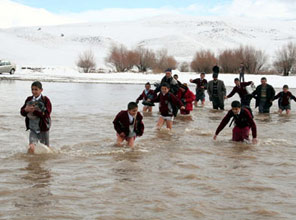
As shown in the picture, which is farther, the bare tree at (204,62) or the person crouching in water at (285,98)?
the bare tree at (204,62)

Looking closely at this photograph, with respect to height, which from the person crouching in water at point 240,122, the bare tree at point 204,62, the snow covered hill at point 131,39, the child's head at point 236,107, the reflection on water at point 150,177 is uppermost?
the snow covered hill at point 131,39

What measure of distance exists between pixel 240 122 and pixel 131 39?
139389mm

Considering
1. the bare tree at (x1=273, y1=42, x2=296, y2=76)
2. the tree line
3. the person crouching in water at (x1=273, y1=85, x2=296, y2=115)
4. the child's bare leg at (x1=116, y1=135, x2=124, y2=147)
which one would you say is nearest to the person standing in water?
the person crouching in water at (x1=273, y1=85, x2=296, y2=115)

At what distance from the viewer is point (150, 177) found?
278 inches

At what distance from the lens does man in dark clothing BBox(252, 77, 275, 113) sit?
55.1 feet

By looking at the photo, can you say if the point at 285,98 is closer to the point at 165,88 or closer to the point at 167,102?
the point at 167,102

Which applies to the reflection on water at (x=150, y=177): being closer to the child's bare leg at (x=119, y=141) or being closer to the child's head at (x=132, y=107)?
the child's bare leg at (x=119, y=141)

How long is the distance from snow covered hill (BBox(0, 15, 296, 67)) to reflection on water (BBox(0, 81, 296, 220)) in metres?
78.5

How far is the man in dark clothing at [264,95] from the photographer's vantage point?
16797 mm

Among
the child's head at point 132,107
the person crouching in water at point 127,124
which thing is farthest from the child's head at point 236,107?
the child's head at point 132,107

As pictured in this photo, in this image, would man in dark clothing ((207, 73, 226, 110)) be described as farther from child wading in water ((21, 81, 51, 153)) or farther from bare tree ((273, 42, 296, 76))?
bare tree ((273, 42, 296, 76))

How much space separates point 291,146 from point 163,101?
3233mm

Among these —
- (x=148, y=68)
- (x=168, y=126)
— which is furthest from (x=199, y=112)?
(x=148, y=68)

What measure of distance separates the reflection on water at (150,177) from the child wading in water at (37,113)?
1.22 ft
